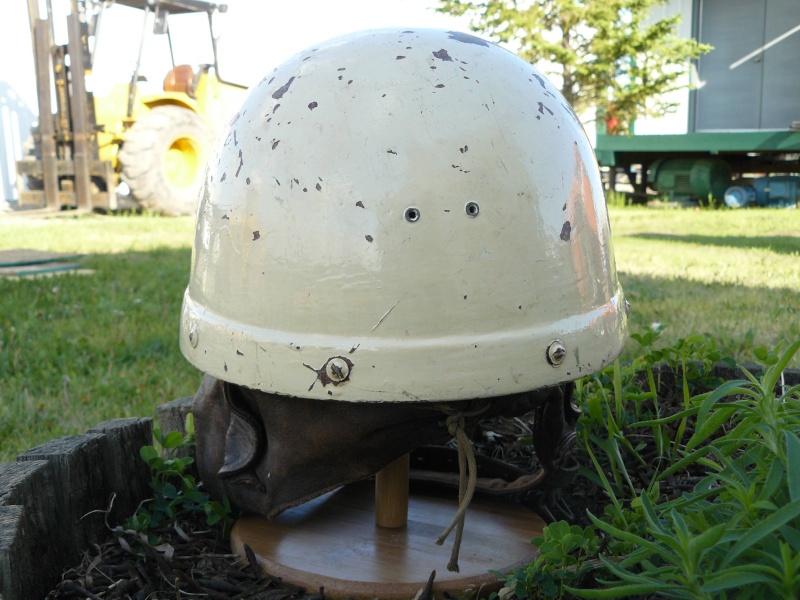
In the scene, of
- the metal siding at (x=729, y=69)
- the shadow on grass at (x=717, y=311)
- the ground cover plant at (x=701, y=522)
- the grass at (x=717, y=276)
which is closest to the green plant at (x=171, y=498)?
the ground cover plant at (x=701, y=522)

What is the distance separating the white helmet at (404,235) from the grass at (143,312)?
1.28m

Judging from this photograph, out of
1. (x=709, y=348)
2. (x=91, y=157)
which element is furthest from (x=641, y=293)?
(x=91, y=157)

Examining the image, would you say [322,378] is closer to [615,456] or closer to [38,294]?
[615,456]

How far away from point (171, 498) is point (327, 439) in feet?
1.96

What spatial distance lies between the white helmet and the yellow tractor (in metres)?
9.29

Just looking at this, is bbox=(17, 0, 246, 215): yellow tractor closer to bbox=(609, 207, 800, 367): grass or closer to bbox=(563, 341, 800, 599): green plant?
bbox=(609, 207, 800, 367): grass

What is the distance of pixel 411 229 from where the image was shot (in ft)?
4.69

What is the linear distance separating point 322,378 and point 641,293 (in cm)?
372

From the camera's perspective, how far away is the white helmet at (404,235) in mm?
1433

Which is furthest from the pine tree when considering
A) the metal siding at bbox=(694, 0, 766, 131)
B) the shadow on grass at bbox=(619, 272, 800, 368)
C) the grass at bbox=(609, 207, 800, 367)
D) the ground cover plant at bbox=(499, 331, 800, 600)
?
the ground cover plant at bbox=(499, 331, 800, 600)

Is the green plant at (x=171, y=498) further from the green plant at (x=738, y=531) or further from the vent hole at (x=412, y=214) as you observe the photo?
the green plant at (x=738, y=531)

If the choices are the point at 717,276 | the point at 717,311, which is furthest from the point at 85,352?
the point at 717,276

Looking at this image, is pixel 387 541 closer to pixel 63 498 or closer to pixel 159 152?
pixel 63 498

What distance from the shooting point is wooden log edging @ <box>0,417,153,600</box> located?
1507 millimetres
